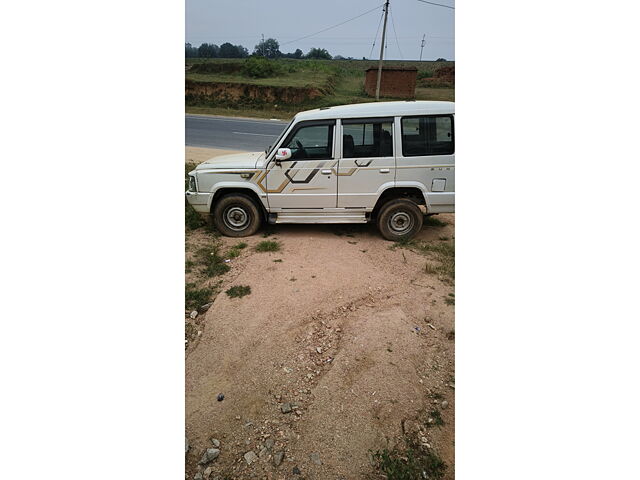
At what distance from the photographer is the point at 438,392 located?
99.7 inches

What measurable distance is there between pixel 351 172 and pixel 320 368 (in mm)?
2726

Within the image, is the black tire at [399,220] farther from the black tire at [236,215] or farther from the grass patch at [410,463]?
the grass patch at [410,463]

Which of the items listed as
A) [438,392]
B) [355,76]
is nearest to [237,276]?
[438,392]

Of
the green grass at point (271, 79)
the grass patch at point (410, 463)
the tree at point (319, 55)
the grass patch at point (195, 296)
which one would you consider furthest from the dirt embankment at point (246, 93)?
the grass patch at point (410, 463)

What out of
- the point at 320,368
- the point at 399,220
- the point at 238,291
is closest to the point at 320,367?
the point at 320,368

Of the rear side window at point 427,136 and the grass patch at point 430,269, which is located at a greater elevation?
the rear side window at point 427,136

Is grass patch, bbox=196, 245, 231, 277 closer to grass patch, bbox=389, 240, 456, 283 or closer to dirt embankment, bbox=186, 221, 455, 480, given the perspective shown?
dirt embankment, bbox=186, 221, 455, 480

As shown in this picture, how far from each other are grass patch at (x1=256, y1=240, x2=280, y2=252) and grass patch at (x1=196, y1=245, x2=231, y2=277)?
1.69 feet

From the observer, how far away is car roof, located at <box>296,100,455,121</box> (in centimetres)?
457

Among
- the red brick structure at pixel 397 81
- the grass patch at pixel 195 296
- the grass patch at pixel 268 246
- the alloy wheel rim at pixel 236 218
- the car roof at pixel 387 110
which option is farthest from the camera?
the red brick structure at pixel 397 81

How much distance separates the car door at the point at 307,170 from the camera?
4.66 metres

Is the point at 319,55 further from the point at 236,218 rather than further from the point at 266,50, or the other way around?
the point at 236,218

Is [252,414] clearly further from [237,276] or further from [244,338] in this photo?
[237,276]

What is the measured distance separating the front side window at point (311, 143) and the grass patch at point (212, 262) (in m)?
1.63
